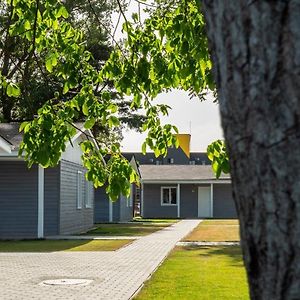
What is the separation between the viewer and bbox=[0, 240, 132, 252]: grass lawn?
1814cm

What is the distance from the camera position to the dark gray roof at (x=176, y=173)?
47772mm

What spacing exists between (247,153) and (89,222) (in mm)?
27929

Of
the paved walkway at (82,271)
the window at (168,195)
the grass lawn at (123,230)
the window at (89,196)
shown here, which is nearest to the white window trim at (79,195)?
the grass lawn at (123,230)

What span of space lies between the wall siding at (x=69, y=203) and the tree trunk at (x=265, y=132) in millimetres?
21326

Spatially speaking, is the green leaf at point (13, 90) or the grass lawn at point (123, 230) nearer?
the green leaf at point (13, 90)

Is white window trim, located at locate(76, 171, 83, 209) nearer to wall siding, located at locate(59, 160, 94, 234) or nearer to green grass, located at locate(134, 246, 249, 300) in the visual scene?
wall siding, located at locate(59, 160, 94, 234)

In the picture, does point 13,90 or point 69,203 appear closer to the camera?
point 13,90

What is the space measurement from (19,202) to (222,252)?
A: 7.79 m

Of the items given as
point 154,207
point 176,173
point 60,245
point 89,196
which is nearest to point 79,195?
point 89,196

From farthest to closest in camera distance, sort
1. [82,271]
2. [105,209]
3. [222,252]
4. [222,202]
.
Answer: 1. [222,202]
2. [105,209]
3. [222,252]
4. [82,271]

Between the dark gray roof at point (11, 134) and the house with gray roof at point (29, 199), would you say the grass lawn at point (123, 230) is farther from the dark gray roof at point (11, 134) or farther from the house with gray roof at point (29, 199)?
the dark gray roof at point (11, 134)

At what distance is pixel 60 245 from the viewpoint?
19219 mm

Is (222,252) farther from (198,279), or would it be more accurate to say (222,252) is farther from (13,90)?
(13,90)

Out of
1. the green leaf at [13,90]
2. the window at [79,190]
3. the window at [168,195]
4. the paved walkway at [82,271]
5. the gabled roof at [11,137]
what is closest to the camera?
the green leaf at [13,90]
